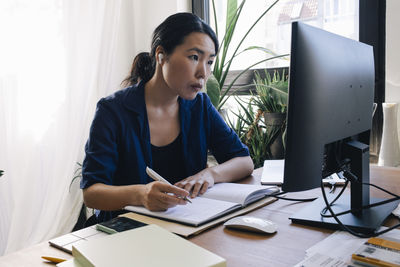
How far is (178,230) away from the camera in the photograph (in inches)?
34.0

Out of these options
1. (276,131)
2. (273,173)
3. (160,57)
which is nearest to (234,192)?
(273,173)

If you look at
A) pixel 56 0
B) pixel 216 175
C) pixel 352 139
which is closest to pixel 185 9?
pixel 56 0

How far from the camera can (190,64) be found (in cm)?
139

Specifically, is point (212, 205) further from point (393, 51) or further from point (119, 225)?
point (393, 51)

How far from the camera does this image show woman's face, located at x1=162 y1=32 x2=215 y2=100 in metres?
1.39

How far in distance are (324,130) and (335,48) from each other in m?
0.17

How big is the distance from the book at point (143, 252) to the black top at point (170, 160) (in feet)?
2.40

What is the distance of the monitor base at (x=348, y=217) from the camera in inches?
32.9

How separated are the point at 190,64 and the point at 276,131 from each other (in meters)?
0.81

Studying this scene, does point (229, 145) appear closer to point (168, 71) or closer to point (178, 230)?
point (168, 71)

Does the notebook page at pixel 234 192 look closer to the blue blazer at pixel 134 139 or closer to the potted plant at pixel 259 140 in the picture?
the blue blazer at pixel 134 139

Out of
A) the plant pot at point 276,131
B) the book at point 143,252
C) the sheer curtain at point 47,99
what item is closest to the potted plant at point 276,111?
the plant pot at point 276,131

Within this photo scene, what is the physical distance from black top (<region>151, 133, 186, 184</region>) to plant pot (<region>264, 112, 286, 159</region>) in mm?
695

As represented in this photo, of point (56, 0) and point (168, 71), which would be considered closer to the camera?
point (168, 71)
